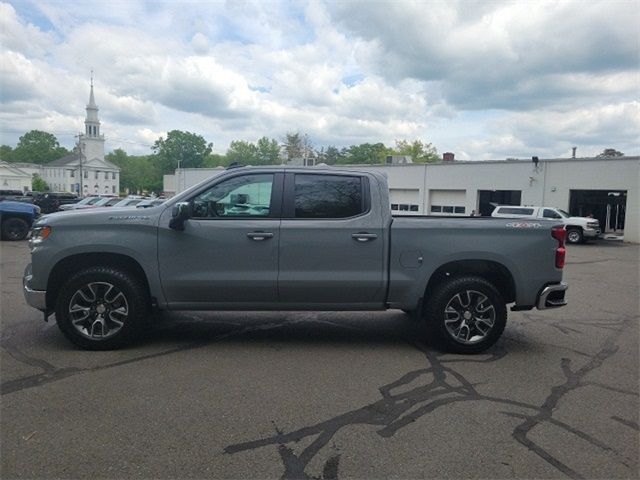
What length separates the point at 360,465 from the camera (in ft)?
10.3

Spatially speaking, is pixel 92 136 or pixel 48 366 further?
pixel 92 136

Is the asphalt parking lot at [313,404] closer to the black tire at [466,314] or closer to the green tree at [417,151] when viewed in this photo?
the black tire at [466,314]

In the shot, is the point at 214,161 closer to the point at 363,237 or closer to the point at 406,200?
the point at 406,200

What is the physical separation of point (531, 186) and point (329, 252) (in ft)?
91.6

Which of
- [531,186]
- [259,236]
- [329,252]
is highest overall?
[531,186]

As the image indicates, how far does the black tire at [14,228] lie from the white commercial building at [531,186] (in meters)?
15.3

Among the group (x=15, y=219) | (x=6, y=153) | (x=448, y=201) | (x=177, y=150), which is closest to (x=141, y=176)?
(x=177, y=150)

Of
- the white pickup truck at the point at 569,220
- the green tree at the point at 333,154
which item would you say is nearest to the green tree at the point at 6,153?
the green tree at the point at 333,154

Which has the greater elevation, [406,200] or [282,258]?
[406,200]

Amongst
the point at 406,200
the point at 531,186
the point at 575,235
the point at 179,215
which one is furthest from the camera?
the point at 406,200

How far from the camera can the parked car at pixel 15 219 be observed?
58.9ft

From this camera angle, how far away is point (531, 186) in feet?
98.4

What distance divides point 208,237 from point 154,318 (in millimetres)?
2090

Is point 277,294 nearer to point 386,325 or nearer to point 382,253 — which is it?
point 382,253
